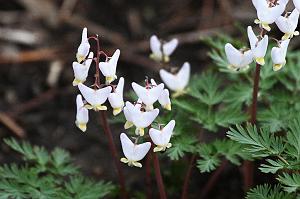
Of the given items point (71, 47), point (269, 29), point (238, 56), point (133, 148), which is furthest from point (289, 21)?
point (71, 47)

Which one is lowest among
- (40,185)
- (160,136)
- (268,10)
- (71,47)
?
(40,185)

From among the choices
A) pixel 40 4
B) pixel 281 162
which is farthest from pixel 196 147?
pixel 40 4

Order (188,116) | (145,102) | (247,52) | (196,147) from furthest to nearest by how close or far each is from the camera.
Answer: (188,116) → (196,147) → (247,52) → (145,102)

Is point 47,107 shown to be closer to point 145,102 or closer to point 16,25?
point 16,25

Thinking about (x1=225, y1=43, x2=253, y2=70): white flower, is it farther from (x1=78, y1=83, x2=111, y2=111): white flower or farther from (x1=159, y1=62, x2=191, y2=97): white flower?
(x1=78, y1=83, x2=111, y2=111): white flower

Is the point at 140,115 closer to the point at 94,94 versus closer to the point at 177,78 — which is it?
the point at 94,94
